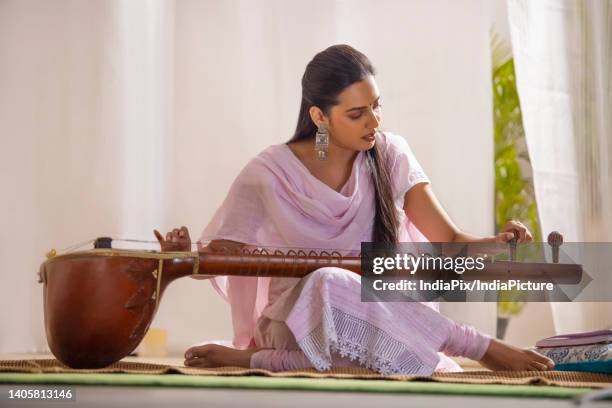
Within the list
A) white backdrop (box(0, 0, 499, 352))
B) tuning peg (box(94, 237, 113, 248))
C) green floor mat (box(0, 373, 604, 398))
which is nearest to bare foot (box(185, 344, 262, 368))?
tuning peg (box(94, 237, 113, 248))

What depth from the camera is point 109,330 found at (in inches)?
85.2

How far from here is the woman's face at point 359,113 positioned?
264 centimetres

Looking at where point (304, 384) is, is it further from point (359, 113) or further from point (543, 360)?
point (359, 113)

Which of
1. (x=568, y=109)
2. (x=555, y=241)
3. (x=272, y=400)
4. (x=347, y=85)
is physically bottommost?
Result: (x=272, y=400)

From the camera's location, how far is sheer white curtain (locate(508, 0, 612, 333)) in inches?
143

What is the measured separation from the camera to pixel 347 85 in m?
2.66

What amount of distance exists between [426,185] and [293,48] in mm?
1249

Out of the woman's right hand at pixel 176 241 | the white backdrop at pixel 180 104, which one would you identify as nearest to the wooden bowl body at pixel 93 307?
the woman's right hand at pixel 176 241

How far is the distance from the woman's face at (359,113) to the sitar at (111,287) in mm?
481

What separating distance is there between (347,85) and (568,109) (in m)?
1.43

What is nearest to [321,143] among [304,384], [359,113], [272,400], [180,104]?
Result: [359,113]

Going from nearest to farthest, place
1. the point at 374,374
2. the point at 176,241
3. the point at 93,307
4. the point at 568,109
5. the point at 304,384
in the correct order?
1. the point at 304,384
2. the point at 374,374
3. the point at 93,307
4. the point at 176,241
5. the point at 568,109

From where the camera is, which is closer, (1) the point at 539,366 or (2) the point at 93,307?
(2) the point at 93,307

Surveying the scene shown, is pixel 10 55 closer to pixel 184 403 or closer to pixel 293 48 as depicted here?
pixel 293 48
